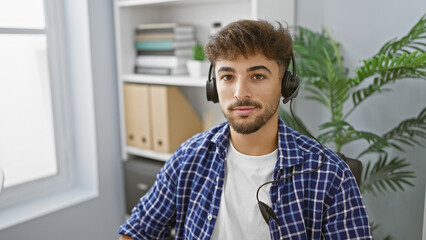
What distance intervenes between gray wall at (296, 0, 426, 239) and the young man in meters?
0.70

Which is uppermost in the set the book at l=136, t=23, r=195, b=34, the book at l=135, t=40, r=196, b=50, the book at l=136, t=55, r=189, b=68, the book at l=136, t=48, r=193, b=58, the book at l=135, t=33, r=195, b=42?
the book at l=136, t=23, r=195, b=34

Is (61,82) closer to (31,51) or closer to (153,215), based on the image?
(31,51)

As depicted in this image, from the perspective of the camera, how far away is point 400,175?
63.4 inches

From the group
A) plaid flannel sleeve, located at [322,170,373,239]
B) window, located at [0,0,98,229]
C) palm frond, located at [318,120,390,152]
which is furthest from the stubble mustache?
window, located at [0,0,98,229]

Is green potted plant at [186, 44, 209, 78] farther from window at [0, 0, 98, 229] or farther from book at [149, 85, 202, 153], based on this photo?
window at [0, 0, 98, 229]

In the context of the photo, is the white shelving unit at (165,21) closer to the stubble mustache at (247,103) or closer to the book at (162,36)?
the book at (162,36)

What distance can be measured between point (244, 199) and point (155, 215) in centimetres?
31

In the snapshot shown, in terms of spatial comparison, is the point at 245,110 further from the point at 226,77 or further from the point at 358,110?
the point at 358,110

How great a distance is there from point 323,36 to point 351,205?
923 mm

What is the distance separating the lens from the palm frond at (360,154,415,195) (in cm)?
155

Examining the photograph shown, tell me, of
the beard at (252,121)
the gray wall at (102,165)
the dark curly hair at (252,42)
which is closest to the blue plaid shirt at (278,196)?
the beard at (252,121)

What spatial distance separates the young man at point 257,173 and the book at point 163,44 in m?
0.95

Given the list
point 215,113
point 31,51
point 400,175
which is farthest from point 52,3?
point 400,175

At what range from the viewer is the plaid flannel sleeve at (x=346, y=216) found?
39.5 inches
